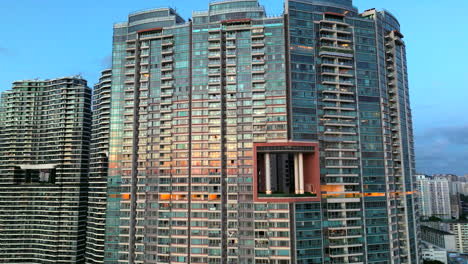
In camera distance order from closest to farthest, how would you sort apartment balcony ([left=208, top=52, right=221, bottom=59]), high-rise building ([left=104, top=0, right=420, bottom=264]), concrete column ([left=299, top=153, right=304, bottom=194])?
high-rise building ([left=104, top=0, right=420, bottom=264])
concrete column ([left=299, top=153, right=304, bottom=194])
apartment balcony ([left=208, top=52, right=221, bottom=59])

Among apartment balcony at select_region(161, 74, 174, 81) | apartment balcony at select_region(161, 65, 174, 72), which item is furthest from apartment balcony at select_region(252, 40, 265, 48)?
apartment balcony at select_region(161, 74, 174, 81)

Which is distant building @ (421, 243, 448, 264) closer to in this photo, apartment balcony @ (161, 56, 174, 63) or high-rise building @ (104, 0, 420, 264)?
high-rise building @ (104, 0, 420, 264)

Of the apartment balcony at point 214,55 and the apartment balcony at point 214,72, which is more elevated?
the apartment balcony at point 214,55

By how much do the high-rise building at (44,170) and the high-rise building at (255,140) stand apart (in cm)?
5042

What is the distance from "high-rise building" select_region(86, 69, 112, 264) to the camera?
123 meters

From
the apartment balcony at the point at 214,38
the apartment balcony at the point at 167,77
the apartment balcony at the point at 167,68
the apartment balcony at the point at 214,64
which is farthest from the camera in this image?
the apartment balcony at the point at 167,68

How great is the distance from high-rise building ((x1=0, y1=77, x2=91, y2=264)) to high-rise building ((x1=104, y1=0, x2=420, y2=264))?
1985 inches

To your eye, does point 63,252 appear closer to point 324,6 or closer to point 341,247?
point 341,247

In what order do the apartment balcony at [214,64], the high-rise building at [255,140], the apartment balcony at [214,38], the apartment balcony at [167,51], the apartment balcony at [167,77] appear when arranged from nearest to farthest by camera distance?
the high-rise building at [255,140]
the apartment balcony at [214,64]
the apartment balcony at [214,38]
the apartment balcony at [167,77]
the apartment balcony at [167,51]

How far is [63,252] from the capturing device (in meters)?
144

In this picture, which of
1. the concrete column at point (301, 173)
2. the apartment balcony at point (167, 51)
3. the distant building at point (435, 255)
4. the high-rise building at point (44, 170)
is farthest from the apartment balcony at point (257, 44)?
the distant building at point (435, 255)

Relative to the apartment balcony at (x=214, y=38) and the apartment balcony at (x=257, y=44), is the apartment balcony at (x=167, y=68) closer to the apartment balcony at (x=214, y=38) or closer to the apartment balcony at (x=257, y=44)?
the apartment balcony at (x=214, y=38)

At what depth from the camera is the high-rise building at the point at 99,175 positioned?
122562 mm

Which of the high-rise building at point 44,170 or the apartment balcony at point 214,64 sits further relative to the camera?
the high-rise building at point 44,170
